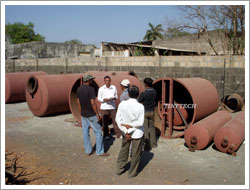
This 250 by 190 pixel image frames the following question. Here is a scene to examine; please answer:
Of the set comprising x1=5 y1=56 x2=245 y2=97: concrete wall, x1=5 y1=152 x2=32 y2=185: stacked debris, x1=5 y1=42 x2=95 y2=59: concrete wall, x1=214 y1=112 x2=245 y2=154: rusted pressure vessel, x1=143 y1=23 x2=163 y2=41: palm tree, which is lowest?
x1=5 y1=152 x2=32 y2=185: stacked debris

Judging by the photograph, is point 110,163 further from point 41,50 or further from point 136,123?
point 41,50

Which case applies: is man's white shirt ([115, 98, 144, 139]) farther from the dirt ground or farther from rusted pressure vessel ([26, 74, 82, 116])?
rusted pressure vessel ([26, 74, 82, 116])

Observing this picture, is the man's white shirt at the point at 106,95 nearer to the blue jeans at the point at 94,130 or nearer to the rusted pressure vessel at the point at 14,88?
the blue jeans at the point at 94,130

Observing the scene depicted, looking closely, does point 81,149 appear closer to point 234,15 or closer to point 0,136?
point 0,136

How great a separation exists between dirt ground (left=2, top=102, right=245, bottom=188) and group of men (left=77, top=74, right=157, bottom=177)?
282 millimetres

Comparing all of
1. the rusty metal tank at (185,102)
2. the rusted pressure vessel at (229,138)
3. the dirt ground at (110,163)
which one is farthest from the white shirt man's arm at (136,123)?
the rusty metal tank at (185,102)

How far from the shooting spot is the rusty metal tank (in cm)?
674

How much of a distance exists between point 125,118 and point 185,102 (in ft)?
13.1

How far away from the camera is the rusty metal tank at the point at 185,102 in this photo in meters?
6.74

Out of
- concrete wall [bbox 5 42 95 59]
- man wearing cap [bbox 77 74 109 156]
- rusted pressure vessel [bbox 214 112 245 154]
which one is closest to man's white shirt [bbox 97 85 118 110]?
man wearing cap [bbox 77 74 109 156]

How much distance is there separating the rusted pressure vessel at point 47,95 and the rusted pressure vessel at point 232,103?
6.09 metres

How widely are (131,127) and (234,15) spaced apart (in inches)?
456

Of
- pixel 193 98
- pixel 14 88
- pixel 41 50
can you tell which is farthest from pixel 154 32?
pixel 193 98

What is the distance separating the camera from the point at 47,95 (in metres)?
9.34
